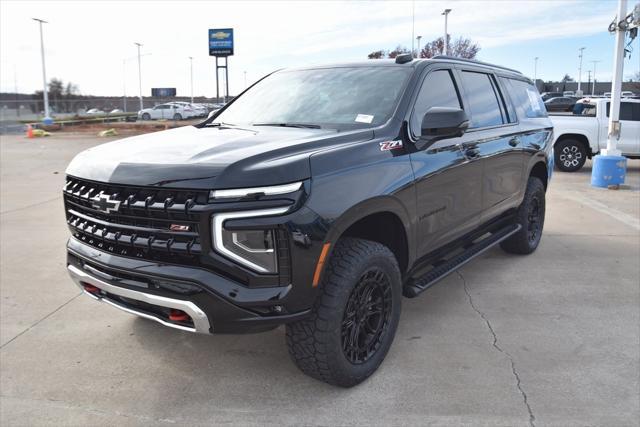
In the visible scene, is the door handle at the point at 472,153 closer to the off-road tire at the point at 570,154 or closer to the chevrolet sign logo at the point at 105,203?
the chevrolet sign logo at the point at 105,203

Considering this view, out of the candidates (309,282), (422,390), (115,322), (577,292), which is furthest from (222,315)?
(577,292)

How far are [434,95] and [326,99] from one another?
0.78m

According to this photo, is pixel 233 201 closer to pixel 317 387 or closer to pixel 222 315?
pixel 222 315

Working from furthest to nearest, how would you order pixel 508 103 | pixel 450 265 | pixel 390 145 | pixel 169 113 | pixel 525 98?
pixel 169 113, pixel 525 98, pixel 508 103, pixel 450 265, pixel 390 145

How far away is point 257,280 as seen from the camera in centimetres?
265

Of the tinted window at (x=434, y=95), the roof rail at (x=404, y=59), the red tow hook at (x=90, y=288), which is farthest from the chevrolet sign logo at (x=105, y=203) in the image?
the roof rail at (x=404, y=59)

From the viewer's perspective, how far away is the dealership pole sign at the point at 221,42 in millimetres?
46131

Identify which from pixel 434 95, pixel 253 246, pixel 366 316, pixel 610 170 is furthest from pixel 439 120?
pixel 610 170

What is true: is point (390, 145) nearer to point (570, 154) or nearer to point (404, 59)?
point (404, 59)

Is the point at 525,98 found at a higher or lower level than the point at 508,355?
higher

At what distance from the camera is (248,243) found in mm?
2625

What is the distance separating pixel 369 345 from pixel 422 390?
0.39m

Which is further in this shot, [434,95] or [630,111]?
[630,111]

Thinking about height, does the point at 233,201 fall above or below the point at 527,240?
above
